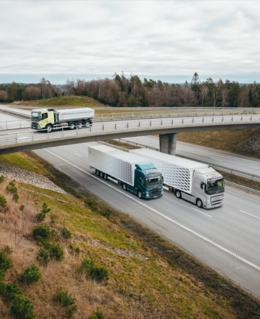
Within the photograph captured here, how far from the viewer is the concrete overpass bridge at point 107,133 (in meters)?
29.2

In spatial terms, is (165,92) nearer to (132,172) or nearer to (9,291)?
(132,172)

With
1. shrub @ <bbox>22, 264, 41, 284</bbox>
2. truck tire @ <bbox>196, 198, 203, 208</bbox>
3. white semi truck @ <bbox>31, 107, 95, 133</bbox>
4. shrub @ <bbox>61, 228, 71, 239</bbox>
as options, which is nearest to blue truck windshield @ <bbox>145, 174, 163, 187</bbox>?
truck tire @ <bbox>196, 198, 203, 208</bbox>

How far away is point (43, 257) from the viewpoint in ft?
44.8

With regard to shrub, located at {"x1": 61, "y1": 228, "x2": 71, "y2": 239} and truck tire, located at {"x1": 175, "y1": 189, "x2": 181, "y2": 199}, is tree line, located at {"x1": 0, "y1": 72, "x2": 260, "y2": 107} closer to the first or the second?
truck tire, located at {"x1": 175, "y1": 189, "x2": 181, "y2": 199}

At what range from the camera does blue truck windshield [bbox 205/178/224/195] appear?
25.3 m

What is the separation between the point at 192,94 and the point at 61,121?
8376 cm

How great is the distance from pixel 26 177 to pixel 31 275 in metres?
19.3

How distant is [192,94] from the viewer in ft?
362

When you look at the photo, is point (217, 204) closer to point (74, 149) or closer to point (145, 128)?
point (145, 128)

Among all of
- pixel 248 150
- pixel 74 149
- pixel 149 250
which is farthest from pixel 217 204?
pixel 74 149

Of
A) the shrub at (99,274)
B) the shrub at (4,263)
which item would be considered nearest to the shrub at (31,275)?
the shrub at (4,263)

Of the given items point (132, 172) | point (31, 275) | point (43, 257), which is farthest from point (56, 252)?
point (132, 172)

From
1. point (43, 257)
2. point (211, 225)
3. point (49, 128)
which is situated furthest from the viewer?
point (49, 128)

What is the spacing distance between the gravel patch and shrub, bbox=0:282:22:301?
690 inches
